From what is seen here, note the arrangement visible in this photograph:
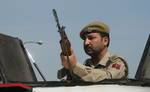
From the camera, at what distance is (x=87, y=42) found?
584 centimetres

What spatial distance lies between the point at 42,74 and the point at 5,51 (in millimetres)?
1331

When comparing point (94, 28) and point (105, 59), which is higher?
point (94, 28)

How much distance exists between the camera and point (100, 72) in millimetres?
5367

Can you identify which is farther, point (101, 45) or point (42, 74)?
point (42, 74)

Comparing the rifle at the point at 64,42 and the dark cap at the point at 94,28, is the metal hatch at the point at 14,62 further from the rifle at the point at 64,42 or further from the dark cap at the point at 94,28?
the dark cap at the point at 94,28

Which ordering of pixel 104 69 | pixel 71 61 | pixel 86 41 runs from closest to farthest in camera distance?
pixel 71 61 < pixel 104 69 < pixel 86 41

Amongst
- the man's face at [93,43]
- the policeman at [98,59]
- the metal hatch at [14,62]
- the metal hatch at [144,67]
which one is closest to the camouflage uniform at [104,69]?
the policeman at [98,59]

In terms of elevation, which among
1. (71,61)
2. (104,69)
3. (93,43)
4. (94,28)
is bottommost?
(104,69)

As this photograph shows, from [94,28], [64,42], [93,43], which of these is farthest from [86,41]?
[64,42]

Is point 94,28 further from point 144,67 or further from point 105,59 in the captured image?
point 144,67

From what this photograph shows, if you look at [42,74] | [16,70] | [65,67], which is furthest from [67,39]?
[42,74]

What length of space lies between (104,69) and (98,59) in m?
0.29

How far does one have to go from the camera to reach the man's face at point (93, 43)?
585 cm

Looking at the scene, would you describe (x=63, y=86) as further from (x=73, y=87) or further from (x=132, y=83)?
(x=132, y=83)
